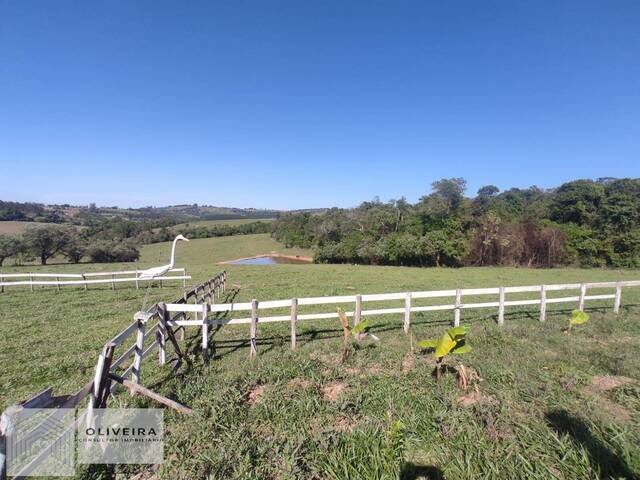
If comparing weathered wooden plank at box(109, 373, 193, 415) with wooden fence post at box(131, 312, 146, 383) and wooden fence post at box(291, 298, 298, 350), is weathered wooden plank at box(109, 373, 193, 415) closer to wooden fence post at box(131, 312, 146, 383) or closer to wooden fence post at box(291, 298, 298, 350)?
wooden fence post at box(131, 312, 146, 383)

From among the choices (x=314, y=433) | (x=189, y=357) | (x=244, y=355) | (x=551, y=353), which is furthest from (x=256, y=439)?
(x=551, y=353)

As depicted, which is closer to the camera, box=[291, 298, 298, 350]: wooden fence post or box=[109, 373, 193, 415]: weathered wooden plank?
box=[109, 373, 193, 415]: weathered wooden plank

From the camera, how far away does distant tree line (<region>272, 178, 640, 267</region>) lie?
33.5 meters

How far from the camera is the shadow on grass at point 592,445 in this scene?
118 inches

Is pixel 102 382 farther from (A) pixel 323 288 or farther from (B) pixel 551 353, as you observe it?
(A) pixel 323 288

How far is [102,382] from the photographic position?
3711 mm

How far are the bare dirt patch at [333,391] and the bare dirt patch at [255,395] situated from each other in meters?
1.06

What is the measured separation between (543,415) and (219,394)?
4841 millimetres

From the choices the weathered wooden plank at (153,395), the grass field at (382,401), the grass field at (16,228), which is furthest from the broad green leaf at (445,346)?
the grass field at (16,228)

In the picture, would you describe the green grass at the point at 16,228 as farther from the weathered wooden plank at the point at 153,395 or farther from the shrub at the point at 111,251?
the weathered wooden plank at the point at 153,395
